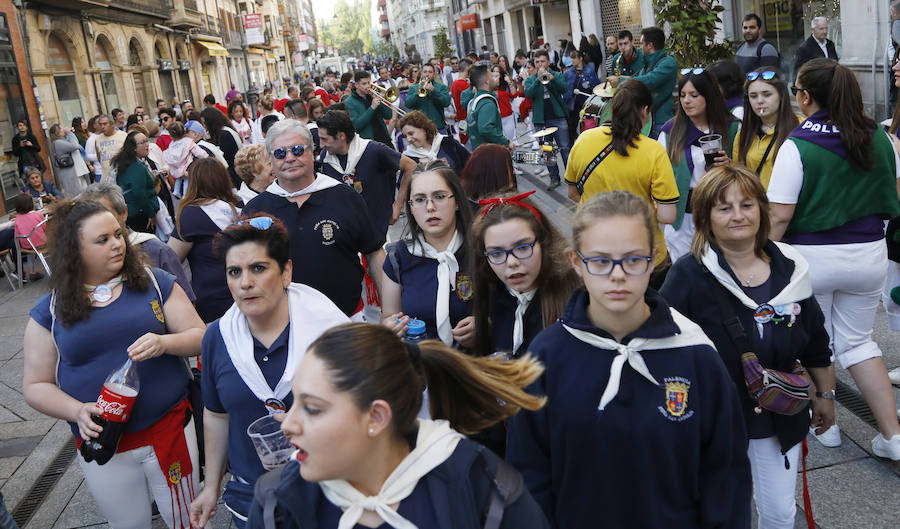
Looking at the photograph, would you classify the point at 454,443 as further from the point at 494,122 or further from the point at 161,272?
the point at 494,122

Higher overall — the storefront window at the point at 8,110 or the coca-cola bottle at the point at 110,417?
the storefront window at the point at 8,110

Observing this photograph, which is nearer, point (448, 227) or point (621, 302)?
point (621, 302)

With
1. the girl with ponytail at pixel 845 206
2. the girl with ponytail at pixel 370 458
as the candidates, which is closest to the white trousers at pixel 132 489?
the girl with ponytail at pixel 370 458

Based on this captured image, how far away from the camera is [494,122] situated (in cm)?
926

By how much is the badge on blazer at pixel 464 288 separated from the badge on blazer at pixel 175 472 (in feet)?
5.04

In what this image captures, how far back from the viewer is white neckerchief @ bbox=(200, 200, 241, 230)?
5.20 m

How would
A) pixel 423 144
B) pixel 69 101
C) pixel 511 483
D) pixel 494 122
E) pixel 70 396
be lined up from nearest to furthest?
pixel 511 483
pixel 70 396
pixel 423 144
pixel 494 122
pixel 69 101

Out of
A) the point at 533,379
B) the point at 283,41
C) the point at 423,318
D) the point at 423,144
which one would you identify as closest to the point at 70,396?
the point at 423,318

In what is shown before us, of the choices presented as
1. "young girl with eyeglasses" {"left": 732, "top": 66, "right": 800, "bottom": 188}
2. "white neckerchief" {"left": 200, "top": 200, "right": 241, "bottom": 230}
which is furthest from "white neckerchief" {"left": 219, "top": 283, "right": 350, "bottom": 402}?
"young girl with eyeglasses" {"left": 732, "top": 66, "right": 800, "bottom": 188}

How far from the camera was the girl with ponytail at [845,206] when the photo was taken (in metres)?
3.86

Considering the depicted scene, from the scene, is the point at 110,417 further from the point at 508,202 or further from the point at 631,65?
the point at 631,65

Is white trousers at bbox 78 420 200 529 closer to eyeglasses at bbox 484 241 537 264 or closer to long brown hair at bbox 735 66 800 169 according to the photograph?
eyeglasses at bbox 484 241 537 264

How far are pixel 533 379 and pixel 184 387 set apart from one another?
2.22 meters

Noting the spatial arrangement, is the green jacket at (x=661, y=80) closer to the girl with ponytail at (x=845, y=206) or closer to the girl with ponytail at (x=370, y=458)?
the girl with ponytail at (x=845, y=206)
